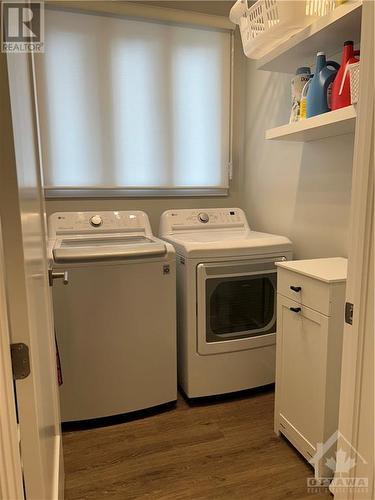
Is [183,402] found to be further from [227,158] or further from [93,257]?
[227,158]

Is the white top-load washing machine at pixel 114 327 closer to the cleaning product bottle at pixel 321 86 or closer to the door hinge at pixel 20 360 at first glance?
the cleaning product bottle at pixel 321 86

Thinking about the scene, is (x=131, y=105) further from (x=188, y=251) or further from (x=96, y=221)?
(x=188, y=251)

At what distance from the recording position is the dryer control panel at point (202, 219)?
8.31 ft

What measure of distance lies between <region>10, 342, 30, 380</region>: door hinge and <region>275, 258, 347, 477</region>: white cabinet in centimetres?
113

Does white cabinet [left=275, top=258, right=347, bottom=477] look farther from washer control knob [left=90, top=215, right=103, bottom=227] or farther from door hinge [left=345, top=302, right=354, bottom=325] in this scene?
washer control knob [left=90, top=215, right=103, bottom=227]

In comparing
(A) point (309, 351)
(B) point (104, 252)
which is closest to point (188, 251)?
(B) point (104, 252)

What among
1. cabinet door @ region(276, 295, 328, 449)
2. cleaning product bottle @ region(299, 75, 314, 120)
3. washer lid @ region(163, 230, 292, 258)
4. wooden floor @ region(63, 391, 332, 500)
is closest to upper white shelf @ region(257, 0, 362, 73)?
cleaning product bottle @ region(299, 75, 314, 120)

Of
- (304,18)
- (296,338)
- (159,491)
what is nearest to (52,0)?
(304,18)

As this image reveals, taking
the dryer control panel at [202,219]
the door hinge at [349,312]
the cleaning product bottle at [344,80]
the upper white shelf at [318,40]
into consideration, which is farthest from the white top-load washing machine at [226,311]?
the door hinge at [349,312]

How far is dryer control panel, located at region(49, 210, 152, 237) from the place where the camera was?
7.63 feet

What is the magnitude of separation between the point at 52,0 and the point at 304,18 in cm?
155

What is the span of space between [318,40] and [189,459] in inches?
79.5

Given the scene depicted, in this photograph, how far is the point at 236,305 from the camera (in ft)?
7.19

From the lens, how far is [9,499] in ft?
2.32
